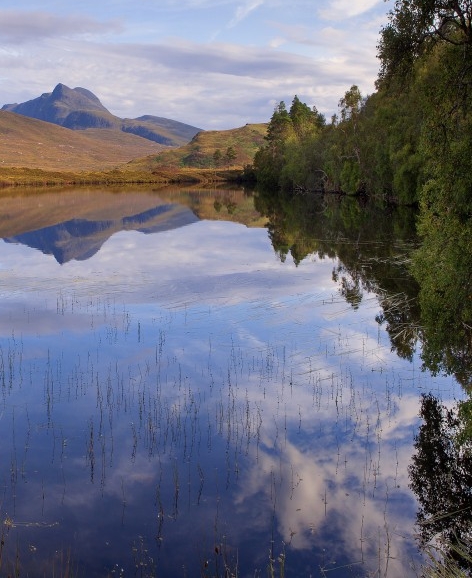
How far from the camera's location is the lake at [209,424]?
1123 centimetres

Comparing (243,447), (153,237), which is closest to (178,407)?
(243,447)

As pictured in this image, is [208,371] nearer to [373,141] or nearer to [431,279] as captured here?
[431,279]

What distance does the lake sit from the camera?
11.2 m

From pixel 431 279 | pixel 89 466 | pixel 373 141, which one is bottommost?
pixel 89 466

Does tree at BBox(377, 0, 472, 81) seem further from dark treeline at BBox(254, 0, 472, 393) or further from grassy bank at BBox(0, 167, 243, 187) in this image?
grassy bank at BBox(0, 167, 243, 187)

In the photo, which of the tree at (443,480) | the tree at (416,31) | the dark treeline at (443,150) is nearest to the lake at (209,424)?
the tree at (443,480)

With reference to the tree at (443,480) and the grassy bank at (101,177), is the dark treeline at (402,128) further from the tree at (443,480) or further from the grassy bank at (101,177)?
the grassy bank at (101,177)

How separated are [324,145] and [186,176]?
83.4 metres

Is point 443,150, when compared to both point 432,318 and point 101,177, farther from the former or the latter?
point 101,177

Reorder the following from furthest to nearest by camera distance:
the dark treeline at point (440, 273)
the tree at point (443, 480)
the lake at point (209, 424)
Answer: the dark treeline at point (440, 273) < the tree at point (443, 480) < the lake at point (209, 424)

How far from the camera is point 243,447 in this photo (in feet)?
48.9

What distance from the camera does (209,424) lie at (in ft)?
53.1

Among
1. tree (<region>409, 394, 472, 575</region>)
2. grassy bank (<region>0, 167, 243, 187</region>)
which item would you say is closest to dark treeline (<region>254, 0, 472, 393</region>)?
→ tree (<region>409, 394, 472, 575</region>)

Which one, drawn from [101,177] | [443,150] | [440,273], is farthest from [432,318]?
[101,177]
